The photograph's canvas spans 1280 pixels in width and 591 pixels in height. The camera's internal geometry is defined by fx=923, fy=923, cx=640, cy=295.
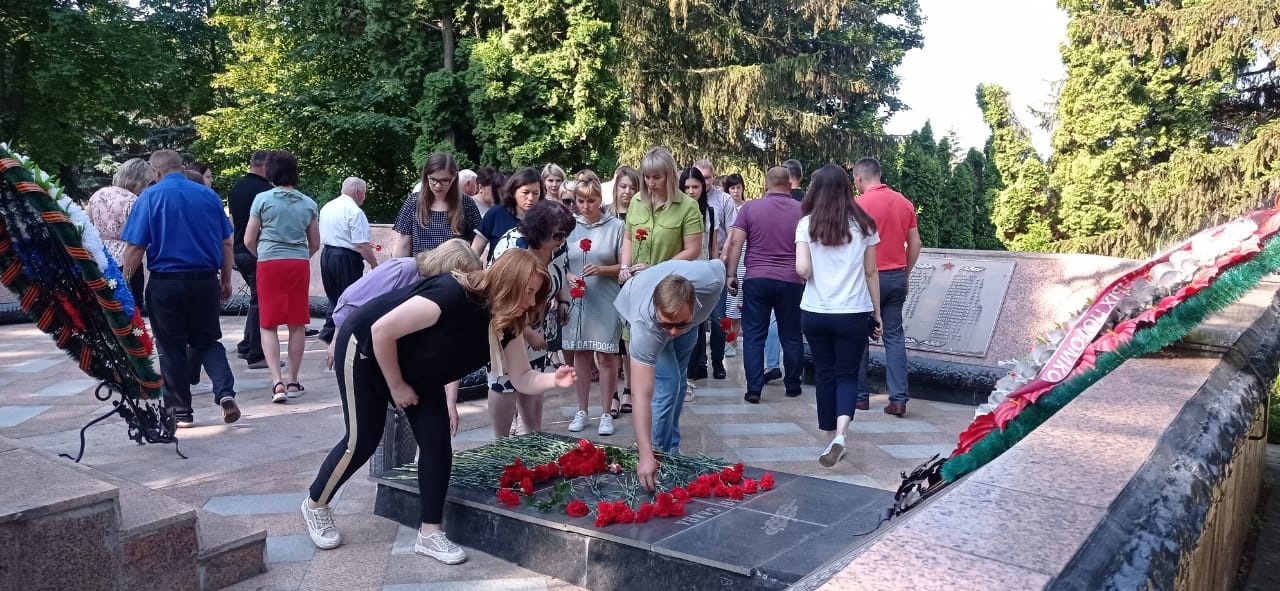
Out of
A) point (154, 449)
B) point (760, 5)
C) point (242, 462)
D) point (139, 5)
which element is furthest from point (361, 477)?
point (139, 5)

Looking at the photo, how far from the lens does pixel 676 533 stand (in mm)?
3525

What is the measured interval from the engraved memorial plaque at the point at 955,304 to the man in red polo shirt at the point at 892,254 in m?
1.11

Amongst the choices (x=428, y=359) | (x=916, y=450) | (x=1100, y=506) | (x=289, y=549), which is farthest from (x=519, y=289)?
(x=916, y=450)

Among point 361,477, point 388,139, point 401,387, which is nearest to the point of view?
point 401,387

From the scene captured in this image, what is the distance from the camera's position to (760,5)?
28.4m

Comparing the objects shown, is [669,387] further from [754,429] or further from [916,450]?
[916,450]

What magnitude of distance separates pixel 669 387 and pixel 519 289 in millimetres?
1501

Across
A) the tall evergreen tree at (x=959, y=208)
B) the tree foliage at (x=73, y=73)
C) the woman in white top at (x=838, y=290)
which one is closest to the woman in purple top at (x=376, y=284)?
the woman in white top at (x=838, y=290)

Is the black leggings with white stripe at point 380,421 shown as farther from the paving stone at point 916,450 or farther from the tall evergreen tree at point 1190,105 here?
the tall evergreen tree at point 1190,105

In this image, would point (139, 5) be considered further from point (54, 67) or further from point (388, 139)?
point (388, 139)

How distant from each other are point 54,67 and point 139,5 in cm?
Result: 642

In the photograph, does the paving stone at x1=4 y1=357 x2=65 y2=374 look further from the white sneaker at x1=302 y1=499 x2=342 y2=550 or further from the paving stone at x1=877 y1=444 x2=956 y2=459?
the paving stone at x1=877 y1=444 x2=956 y2=459

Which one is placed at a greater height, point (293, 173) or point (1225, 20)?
point (1225, 20)

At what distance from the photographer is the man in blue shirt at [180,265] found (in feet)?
18.9
